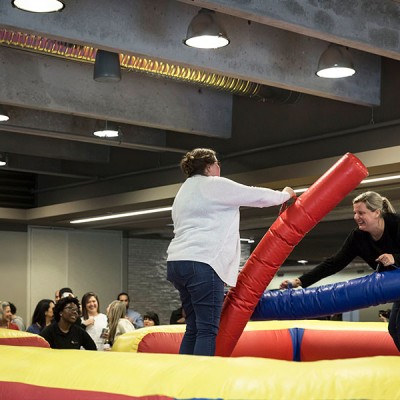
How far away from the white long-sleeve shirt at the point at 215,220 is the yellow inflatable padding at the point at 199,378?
3.34ft

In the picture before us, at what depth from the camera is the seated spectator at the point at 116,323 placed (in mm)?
7355

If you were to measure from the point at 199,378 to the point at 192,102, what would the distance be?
20.0 feet

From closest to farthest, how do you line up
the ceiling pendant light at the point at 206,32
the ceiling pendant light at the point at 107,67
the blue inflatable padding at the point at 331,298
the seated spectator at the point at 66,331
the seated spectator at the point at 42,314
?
1. the blue inflatable padding at the point at 331,298
2. the ceiling pendant light at the point at 206,32
3. the ceiling pendant light at the point at 107,67
4. the seated spectator at the point at 66,331
5. the seated spectator at the point at 42,314

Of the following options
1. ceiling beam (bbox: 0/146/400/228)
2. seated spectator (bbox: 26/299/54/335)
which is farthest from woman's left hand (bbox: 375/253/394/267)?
seated spectator (bbox: 26/299/54/335)

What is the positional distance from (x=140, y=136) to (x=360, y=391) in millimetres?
7077

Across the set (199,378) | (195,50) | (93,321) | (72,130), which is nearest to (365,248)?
(199,378)

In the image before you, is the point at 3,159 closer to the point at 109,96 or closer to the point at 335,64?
the point at 109,96

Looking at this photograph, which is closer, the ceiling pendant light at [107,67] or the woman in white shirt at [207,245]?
the woman in white shirt at [207,245]

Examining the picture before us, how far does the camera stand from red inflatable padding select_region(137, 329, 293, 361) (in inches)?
193

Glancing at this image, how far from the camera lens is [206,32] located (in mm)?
5055

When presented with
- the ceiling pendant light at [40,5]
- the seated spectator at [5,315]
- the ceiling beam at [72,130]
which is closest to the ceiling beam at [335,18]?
the ceiling pendant light at [40,5]

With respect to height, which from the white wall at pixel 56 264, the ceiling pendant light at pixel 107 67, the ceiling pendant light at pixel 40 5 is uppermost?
the ceiling pendant light at pixel 107 67

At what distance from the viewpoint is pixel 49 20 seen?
5.14 m

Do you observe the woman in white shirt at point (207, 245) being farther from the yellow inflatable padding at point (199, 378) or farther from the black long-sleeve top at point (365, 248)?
the yellow inflatable padding at point (199, 378)
